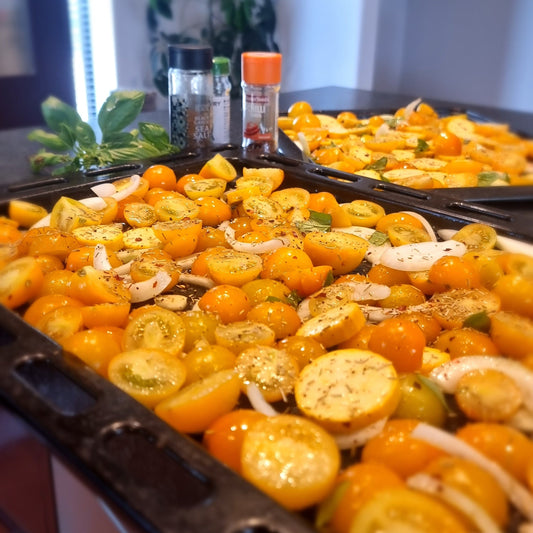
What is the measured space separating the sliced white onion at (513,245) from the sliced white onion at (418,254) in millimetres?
71

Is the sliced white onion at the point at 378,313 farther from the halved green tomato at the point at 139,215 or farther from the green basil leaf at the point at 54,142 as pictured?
the green basil leaf at the point at 54,142

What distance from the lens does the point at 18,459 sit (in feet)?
2.09

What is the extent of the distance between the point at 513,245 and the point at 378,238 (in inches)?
9.0

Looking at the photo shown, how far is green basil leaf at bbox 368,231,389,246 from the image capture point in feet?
3.69

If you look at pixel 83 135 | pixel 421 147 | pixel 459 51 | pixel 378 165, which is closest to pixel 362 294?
pixel 378 165

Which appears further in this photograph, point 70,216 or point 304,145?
point 304,145

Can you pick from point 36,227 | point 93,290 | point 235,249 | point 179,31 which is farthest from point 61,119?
point 179,31

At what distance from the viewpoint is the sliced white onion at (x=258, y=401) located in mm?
647

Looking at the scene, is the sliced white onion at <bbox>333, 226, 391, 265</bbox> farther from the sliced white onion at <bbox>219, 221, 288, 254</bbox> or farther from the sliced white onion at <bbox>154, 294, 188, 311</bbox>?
the sliced white onion at <bbox>154, 294, 188, 311</bbox>

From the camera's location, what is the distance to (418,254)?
1.00 meters

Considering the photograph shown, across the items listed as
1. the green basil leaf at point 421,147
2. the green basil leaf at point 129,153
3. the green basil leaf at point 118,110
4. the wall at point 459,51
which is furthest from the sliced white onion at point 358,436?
the wall at point 459,51

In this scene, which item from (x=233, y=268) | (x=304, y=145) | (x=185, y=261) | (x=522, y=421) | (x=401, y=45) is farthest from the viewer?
(x=401, y=45)

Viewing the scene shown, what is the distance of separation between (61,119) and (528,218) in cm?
106

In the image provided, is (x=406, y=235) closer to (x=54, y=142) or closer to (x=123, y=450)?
(x=123, y=450)
